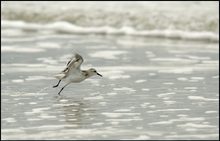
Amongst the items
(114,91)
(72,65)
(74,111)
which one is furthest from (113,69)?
(74,111)

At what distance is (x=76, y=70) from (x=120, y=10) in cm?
1135

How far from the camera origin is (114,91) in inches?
567

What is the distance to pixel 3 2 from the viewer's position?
95.1ft

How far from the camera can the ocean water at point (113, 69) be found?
A: 36.9ft

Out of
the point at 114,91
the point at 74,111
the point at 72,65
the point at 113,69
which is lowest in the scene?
the point at 74,111

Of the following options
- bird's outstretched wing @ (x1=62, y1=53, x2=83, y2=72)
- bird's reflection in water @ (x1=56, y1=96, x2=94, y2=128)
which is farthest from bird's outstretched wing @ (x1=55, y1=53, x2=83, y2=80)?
bird's reflection in water @ (x1=56, y1=96, x2=94, y2=128)

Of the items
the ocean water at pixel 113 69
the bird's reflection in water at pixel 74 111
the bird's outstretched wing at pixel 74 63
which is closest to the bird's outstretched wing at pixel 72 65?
the bird's outstretched wing at pixel 74 63

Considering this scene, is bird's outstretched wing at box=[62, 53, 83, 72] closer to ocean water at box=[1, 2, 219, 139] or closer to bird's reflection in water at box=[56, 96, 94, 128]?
ocean water at box=[1, 2, 219, 139]

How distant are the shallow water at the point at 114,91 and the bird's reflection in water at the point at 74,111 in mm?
13

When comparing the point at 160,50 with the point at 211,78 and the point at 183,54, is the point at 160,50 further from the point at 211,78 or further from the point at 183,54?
the point at 211,78

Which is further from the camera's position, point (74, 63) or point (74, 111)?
point (74, 63)

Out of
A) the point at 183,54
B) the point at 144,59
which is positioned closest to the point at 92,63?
the point at 144,59

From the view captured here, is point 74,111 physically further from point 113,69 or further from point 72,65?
point 113,69

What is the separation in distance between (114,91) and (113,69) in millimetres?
2760
